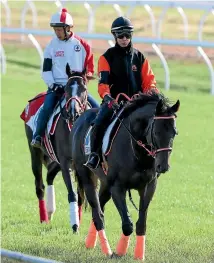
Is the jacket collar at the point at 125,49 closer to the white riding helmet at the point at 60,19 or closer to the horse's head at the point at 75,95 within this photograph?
the horse's head at the point at 75,95

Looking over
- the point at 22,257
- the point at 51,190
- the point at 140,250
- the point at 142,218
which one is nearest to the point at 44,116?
the point at 51,190

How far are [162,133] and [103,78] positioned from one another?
131 centimetres

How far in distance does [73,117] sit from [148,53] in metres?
16.2

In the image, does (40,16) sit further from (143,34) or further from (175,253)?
(175,253)

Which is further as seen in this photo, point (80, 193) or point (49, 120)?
point (49, 120)

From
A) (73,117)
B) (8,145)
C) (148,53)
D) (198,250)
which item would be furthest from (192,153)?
(148,53)

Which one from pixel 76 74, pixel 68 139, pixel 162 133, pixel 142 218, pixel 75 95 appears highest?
pixel 162 133

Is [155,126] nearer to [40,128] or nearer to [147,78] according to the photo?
[147,78]

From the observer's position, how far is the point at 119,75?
30.9 feet

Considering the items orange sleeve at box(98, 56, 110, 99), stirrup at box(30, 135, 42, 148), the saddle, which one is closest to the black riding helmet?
orange sleeve at box(98, 56, 110, 99)

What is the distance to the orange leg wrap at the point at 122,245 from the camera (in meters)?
9.01

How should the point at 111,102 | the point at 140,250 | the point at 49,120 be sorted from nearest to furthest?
the point at 140,250 < the point at 111,102 < the point at 49,120

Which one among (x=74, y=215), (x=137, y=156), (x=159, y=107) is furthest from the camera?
(x=74, y=215)

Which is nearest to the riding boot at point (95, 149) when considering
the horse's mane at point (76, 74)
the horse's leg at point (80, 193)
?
the horse's leg at point (80, 193)
